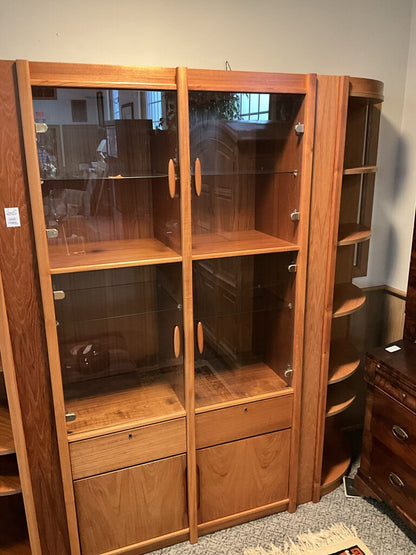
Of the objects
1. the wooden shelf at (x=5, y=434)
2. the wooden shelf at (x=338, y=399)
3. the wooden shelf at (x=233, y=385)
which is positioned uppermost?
the wooden shelf at (x=233, y=385)

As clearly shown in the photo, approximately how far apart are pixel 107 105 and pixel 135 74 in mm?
156

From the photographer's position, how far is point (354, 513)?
2.15 m

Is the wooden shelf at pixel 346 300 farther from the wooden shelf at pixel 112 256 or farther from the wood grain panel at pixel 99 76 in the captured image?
the wood grain panel at pixel 99 76

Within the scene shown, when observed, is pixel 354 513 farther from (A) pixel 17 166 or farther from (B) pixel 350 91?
(A) pixel 17 166

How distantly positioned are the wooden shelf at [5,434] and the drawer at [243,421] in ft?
2.34

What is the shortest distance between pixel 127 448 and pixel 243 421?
50cm

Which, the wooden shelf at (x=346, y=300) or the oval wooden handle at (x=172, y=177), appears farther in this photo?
the wooden shelf at (x=346, y=300)

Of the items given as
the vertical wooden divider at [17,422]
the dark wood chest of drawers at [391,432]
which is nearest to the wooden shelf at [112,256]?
the vertical wooden divider at [17,422]

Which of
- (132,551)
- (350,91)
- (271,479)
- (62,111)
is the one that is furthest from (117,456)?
(350,91)

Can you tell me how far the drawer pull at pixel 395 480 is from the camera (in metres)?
1.97

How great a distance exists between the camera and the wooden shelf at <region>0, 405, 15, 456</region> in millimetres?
1667

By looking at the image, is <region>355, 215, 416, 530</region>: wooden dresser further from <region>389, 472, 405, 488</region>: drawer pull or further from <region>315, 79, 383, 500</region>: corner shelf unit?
<region>315, 79, 383, 500</region>: corner shelf unit

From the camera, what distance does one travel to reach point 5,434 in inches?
68.3

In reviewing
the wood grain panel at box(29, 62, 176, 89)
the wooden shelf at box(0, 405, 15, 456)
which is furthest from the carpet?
the wood grain panel at box(29, 62, 176, 89)
